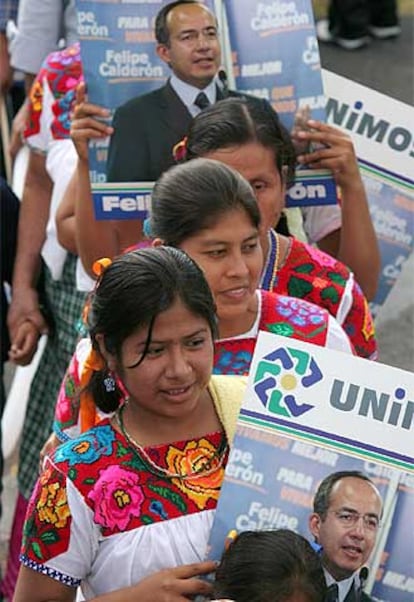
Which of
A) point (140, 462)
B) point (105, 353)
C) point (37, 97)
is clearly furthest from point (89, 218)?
point (140, 462)

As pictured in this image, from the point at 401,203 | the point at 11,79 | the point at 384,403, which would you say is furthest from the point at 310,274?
the point at 11,79

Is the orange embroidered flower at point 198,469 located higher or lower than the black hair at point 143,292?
lower

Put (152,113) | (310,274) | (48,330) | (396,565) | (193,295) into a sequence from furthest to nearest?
(48,330) < (152,113) < (310,274) < (193,295) < (396,565)

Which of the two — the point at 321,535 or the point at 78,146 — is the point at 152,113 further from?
the point at 321,535

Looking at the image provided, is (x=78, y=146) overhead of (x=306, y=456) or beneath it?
overhead

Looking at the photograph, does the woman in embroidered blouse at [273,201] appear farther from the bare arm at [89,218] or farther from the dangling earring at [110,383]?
the dangling earring at [110,383]

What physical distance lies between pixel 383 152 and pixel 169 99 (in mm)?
489

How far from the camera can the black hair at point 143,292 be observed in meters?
2.03

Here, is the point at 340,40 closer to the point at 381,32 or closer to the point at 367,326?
the point at 381,32

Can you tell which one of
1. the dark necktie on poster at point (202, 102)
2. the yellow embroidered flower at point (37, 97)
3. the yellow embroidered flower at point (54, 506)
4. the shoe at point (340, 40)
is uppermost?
the shoe at point (340, 40)

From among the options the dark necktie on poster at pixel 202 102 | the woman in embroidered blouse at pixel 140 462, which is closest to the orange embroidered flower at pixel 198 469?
the woman in embroidered blouse at pixel 140 462

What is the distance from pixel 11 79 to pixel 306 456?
2.99 meters

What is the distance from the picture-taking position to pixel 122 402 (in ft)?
7.37

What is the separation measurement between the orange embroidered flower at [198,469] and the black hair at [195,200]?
480 mm
